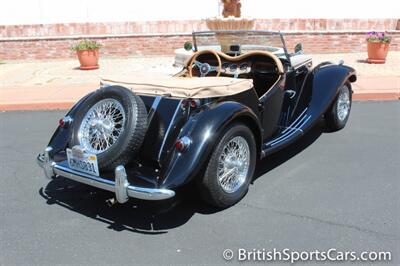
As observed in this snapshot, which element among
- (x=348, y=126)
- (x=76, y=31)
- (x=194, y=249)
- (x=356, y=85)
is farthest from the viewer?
(x=76, y=31)

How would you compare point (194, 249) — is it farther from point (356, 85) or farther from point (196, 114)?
point (356, 85)

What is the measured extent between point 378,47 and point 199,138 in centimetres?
866

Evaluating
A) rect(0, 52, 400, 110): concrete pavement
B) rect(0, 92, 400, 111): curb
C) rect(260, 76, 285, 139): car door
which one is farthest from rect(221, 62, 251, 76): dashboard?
rect(0, 92, 400, 111): curb

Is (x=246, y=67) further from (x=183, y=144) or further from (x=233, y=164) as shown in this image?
(x=183, y=144)

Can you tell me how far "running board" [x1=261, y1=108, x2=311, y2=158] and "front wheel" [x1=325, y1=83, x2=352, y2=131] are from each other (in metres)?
0.78

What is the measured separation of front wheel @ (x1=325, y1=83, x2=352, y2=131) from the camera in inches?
214

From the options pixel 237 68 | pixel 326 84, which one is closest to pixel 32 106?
pixel 237 68

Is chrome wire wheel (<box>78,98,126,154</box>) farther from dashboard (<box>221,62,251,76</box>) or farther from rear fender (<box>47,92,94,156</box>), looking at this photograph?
dashboard (<box>221,62,251,76</box>)

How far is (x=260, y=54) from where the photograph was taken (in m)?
4.53

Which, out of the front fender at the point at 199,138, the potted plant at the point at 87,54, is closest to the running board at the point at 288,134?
the front fender at the point at 199,138

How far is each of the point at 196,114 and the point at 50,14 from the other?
1700 centimetres

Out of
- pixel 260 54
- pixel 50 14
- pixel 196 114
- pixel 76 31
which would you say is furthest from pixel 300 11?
pixel 196 114

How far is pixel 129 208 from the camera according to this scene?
12.1 ft

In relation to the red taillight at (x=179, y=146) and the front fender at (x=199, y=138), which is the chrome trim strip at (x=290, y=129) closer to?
the front fender at (x=199, y=138)
